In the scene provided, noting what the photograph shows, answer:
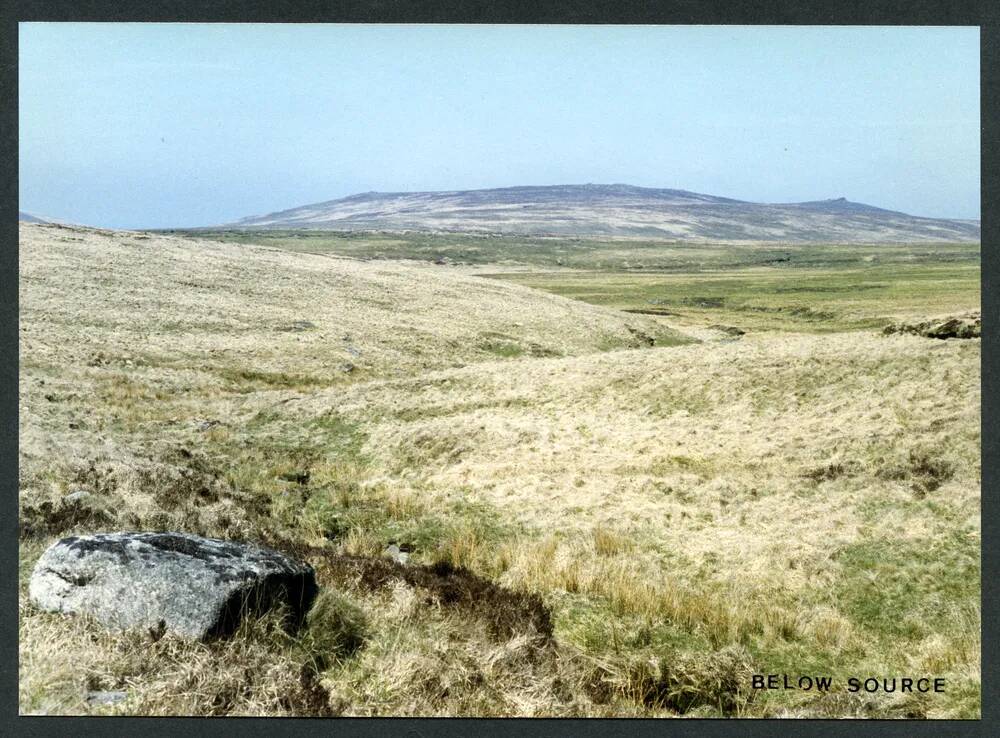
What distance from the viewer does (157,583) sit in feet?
24.0

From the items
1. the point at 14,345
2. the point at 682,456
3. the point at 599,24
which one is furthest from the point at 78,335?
the point at 599,24

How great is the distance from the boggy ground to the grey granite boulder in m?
0.25

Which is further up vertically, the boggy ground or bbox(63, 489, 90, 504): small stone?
bbox(63, 489, 90, 504): small stone

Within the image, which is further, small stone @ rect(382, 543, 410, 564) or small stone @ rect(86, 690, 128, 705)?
small stone @ rect(382, 543, 410, 564)

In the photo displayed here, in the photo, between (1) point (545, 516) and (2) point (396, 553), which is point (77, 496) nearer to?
(2) point (396, 553)

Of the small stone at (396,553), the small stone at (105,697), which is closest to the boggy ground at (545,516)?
the small stone at (105,697)

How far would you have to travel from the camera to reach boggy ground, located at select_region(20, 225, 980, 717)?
7.93 m

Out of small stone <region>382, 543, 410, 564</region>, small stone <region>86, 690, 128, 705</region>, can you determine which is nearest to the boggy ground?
small stone <region>86, 690, 128, 705</region>

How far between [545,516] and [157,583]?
28.6ft

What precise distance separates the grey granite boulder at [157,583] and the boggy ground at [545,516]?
0.80 ft

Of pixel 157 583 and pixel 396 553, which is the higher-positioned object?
pixel 157 583

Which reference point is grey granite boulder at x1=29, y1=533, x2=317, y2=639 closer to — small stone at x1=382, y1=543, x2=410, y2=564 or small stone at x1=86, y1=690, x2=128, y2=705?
small stone at x1=86, y1=690, x2=128, y2=705

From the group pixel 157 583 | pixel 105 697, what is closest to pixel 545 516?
pixel 157 583

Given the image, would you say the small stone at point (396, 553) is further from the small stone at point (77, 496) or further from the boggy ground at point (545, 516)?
the small stone at point (77, 496)
